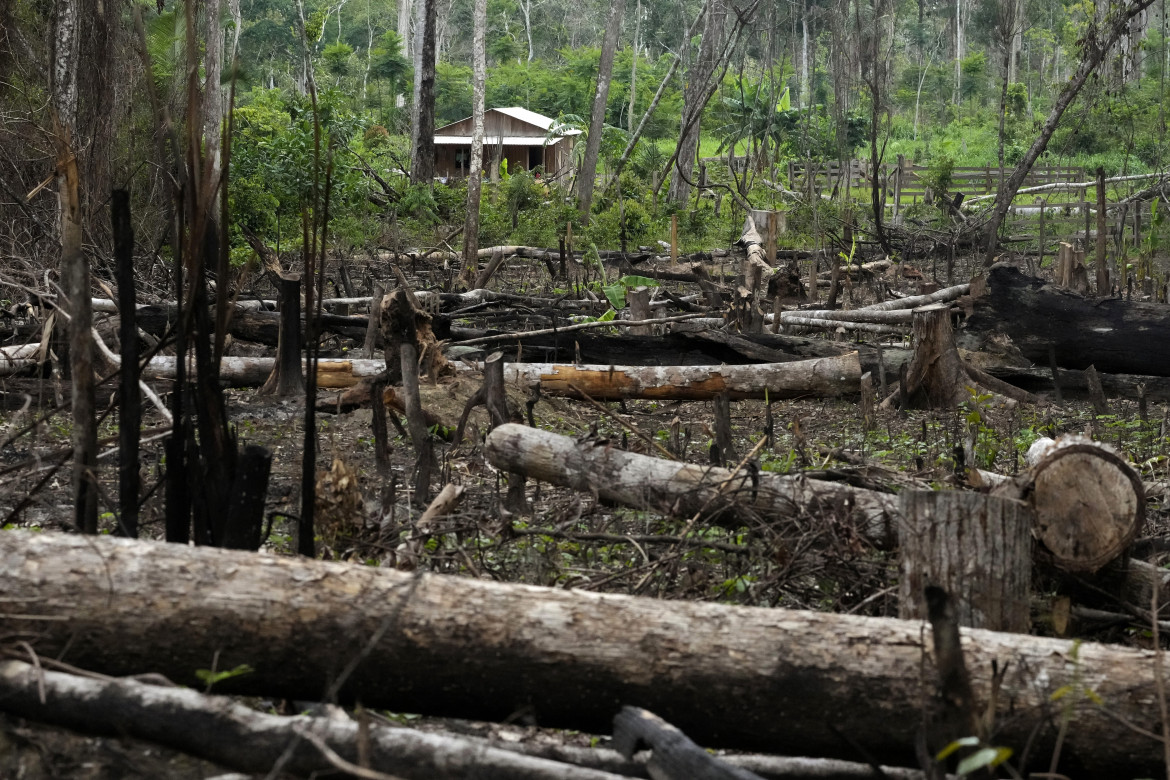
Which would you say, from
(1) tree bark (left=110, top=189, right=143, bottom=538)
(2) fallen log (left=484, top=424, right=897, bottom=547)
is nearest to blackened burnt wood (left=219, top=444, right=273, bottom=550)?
(1) tree bark (left=110, top=189, right=143, bottom=538)

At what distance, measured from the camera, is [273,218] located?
52.7 feet

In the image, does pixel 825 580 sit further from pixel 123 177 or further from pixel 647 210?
pixel 647 210

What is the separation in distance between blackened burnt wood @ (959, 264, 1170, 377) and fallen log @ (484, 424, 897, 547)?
492 cm

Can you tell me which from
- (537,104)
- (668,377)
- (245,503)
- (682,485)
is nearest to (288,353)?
(668,377)

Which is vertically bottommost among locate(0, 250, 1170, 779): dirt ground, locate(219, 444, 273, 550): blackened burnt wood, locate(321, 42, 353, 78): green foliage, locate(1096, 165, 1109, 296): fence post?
locate(0, 250, 1170, 779): dirt ground

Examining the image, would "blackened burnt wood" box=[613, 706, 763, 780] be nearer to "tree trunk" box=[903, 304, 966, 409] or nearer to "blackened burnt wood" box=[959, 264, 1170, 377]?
"tree trunk" box=[903, 304, 966, 409]

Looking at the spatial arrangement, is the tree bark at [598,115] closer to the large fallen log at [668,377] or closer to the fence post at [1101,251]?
the fence post at [1101,251]

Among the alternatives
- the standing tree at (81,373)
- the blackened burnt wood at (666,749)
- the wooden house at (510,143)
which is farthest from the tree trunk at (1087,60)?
the wooden house at (510,143)

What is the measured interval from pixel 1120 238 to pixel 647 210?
9.67 m

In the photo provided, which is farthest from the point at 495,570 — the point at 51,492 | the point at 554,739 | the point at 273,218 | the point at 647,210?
the point at 647,210

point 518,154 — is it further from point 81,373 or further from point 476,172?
point 81,373

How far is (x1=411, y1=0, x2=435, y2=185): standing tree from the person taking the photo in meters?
22.8

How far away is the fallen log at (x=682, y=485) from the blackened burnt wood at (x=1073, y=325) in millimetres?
4919

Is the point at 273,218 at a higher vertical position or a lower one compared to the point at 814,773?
higher
